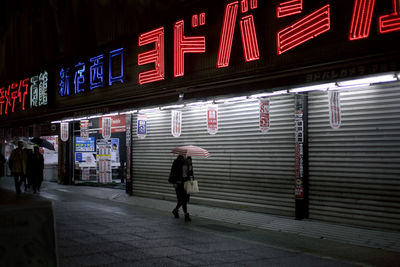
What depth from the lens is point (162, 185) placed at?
53.5ft

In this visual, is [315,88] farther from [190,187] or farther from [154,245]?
[154,245]

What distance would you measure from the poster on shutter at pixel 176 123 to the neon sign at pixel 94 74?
4.09 metres

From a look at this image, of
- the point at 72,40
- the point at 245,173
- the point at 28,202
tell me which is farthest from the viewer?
the point at 72,40

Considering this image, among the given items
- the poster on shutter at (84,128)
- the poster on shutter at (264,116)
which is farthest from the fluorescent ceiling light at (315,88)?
the poster on shutter at (84,128)

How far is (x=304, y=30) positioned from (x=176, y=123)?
233 inches

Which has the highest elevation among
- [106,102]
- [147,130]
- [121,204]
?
[106,102]

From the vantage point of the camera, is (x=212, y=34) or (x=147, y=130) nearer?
(x=212, y=34)

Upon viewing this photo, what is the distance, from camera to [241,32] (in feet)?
40.5

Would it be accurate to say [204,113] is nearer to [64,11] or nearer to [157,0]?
[157,0]

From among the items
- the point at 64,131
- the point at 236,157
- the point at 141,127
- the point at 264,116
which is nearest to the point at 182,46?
the point at 141,127

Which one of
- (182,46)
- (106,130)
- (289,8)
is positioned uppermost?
(289,8)

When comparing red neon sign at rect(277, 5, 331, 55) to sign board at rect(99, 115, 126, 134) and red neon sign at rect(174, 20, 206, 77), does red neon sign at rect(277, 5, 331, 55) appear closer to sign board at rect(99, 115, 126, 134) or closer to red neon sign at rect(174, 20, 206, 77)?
red neon sign at rect(174, 20, 206, 77)

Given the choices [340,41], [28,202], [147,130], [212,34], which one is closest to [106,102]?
[147,130]

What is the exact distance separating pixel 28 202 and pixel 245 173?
10.3m
